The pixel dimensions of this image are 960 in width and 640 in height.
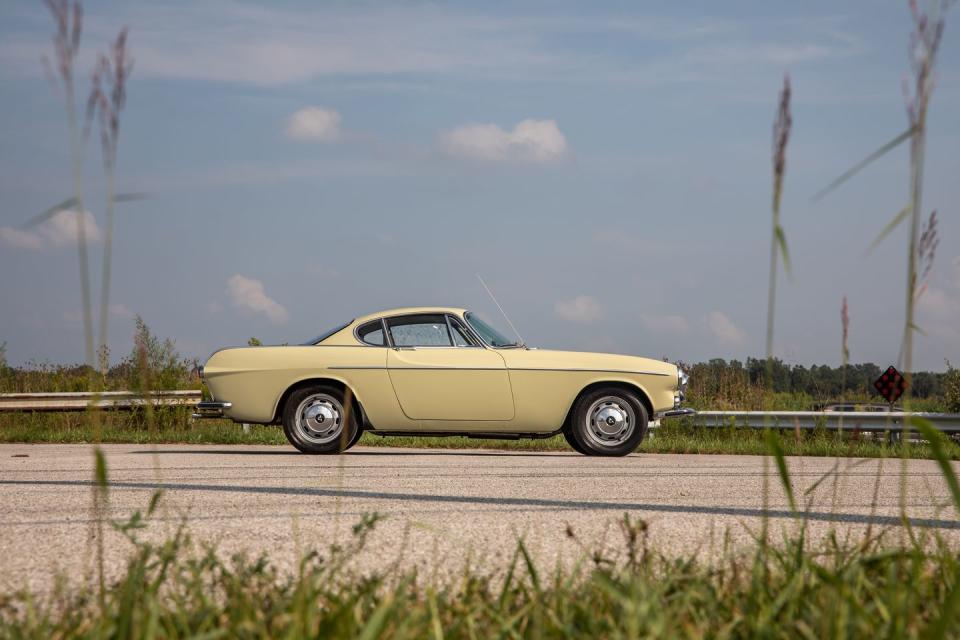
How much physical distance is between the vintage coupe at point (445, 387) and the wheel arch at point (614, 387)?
0.5 inches

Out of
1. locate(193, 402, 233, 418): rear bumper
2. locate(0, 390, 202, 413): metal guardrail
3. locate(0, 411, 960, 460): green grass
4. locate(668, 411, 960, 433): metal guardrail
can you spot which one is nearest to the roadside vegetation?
locate(193, 402, 233, 418): rear bumper

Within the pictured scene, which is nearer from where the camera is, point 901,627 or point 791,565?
point 901,627

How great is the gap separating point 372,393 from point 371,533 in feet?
19.0

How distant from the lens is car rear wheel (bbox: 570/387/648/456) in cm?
1054

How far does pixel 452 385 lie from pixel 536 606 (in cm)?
767

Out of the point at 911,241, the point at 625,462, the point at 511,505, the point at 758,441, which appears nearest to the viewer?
the point at 911,241

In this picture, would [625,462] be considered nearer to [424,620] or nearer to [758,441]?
[758,441]

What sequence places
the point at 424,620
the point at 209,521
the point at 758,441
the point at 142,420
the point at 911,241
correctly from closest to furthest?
the point at 424,620 → the point at 911,241 → the point at 209,521 → the point at 758,441 → the point at 142,420

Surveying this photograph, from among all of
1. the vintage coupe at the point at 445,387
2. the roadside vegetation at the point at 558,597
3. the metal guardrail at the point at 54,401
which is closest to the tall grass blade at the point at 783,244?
the roadside vegetation at the point at 558,597

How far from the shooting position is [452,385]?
1054 centimetres

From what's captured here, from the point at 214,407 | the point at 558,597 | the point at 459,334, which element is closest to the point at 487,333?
the point at 459,334

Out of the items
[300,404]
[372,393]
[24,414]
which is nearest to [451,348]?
[372,393]

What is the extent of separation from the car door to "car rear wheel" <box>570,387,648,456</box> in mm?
746

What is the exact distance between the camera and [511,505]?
19.5 ft
